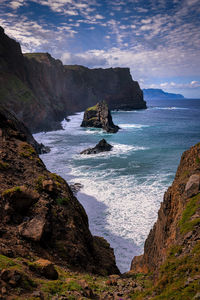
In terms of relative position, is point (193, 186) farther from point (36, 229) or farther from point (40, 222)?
point (36, 229)

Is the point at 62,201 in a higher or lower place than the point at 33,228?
higher

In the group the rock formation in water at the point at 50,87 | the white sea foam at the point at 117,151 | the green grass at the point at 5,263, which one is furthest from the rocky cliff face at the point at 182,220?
the rock formation in water at the point at 50,87

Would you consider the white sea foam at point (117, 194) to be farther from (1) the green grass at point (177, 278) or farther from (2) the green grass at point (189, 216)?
(1) the green grass at point (177, 278)

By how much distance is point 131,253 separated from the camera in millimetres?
17031

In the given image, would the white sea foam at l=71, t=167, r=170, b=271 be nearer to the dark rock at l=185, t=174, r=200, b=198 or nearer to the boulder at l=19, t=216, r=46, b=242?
the dark rock at l=185, t=174, r=200, b=198

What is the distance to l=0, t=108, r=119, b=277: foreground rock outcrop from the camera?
8906 millimetres

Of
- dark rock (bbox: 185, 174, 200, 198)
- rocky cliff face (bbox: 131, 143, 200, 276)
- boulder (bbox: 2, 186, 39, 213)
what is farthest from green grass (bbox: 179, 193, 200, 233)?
boulder (bbox: 2, 186, 39, 213)

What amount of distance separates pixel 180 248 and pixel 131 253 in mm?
10653

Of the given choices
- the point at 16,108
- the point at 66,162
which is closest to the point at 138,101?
the point at 16,108

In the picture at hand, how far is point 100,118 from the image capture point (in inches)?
3455

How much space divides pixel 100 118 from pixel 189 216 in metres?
80.6

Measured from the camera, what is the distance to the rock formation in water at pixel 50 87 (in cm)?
6569

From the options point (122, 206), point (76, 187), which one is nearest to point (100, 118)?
point (76, 187)

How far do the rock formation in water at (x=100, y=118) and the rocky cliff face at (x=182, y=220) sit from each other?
2579 inches
